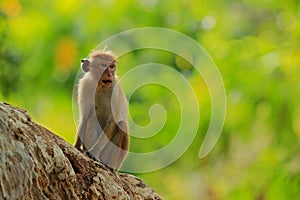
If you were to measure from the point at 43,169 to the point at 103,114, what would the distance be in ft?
7.93

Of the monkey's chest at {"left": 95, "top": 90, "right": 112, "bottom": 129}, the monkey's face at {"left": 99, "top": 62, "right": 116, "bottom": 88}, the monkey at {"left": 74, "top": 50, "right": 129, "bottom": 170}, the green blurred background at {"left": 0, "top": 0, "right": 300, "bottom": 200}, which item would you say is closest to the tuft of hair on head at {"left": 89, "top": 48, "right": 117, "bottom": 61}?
the monkey at {"left": 74, "top": 50, "right": 129, "bottom": 170}

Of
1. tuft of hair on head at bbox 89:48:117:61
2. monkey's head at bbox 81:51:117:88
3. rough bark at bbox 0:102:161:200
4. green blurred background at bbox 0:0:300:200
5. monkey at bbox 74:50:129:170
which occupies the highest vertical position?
green blurred background at bbox 0:0:300:200

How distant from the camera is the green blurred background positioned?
36.6ft

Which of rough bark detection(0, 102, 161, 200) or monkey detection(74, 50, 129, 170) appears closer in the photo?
rough bark detection(0, 102, 161, 200)

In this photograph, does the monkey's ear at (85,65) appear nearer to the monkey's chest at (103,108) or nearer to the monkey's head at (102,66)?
the monkey's head at (102,66)

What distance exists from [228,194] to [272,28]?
369 cm

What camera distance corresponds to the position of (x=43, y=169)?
4.96 meters

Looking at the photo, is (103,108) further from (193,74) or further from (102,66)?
(193,74)

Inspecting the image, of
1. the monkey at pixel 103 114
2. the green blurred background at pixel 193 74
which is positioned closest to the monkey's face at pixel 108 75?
the monkey at pixel 103 114

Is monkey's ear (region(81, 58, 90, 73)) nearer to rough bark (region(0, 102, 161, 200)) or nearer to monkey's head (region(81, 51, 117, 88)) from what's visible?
monkey's head (region(81, 51, 117, 88))

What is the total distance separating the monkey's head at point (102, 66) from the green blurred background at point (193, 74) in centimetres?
314

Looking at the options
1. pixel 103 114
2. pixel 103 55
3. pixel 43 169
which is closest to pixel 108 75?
pixel 103 55

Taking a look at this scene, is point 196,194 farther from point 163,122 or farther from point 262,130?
point 163,122

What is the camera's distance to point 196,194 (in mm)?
14453
